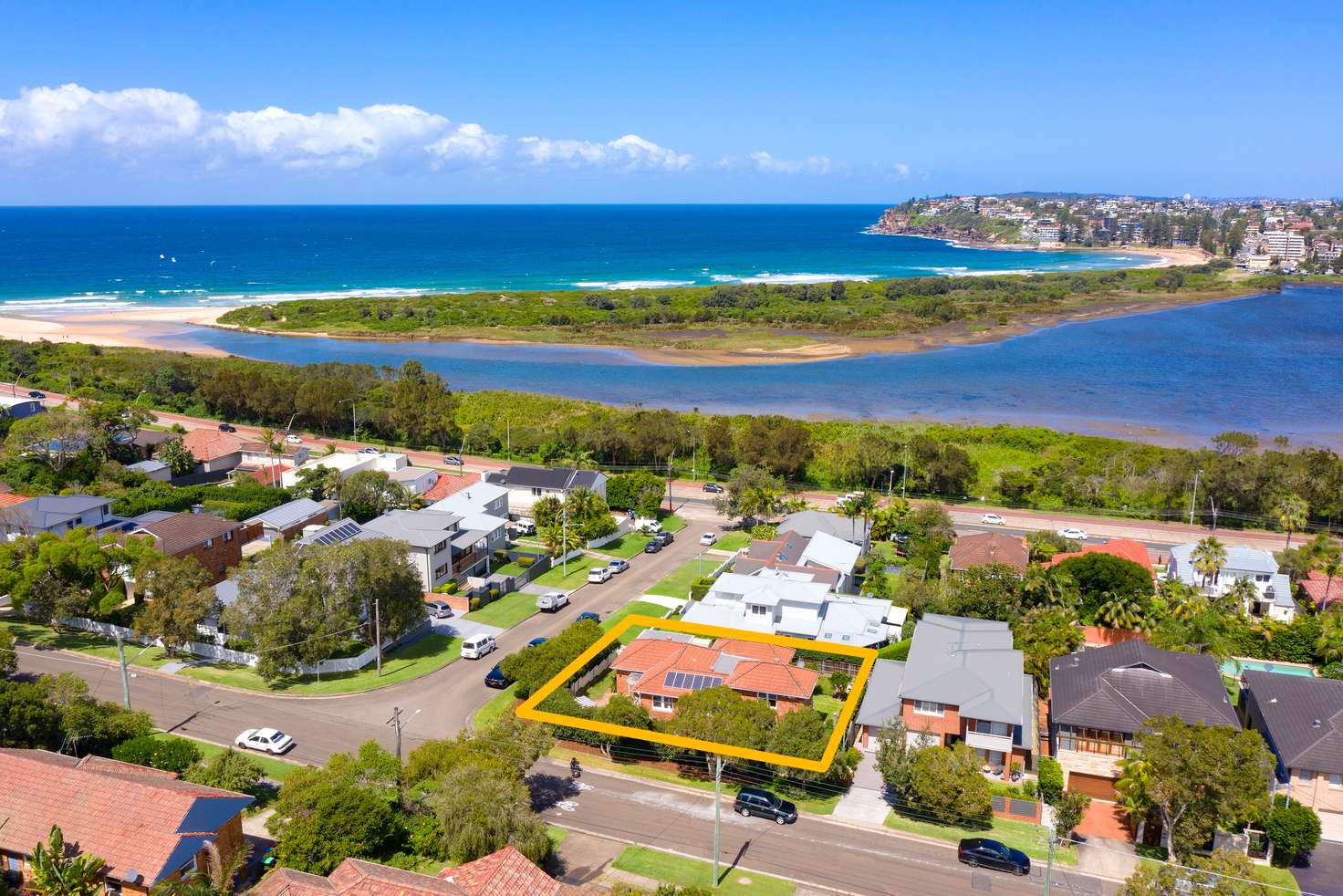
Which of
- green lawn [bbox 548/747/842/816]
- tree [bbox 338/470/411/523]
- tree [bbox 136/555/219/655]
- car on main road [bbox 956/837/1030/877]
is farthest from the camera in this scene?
tree [bbox 338/470/411/523]

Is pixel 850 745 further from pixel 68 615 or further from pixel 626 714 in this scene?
pixel 68 615

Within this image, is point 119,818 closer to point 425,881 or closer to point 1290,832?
point 425,881

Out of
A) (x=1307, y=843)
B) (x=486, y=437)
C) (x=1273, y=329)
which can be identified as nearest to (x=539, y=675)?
(x=1307, y=843)

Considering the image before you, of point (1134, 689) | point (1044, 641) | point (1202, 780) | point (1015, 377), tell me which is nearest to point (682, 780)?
point (1202, 780)

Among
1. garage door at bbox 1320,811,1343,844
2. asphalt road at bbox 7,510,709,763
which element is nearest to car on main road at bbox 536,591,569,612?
asphalt road at bbox 7,510,709,763

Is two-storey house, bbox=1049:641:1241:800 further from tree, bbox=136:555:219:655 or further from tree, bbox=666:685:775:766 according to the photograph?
tree, bbox=136:555:219:655

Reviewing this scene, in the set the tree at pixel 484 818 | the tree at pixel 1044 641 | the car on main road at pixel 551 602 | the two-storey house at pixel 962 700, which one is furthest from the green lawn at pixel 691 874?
the car on main road at pixel 551 602

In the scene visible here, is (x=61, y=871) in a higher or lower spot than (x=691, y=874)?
higher
